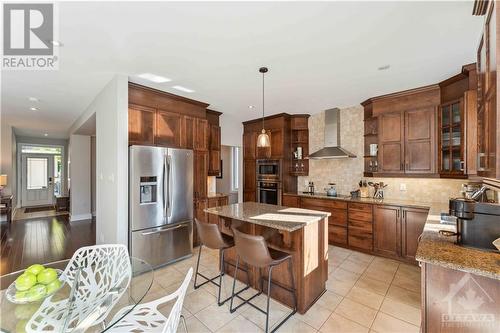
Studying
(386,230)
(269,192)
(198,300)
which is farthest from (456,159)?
(198,300)

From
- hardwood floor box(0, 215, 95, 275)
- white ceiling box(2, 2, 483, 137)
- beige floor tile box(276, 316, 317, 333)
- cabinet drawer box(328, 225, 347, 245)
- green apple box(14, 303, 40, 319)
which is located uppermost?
white ceiling box(2, 2, 483, 137)

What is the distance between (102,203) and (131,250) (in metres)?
1.02

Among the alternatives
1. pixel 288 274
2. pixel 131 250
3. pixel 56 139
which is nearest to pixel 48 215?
pixel 56 139

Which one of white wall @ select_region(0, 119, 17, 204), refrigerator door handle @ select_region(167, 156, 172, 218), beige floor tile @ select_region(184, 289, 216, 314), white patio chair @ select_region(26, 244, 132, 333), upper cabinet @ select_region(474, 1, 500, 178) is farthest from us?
white wall @ select_region(0, 119, 17, 204)

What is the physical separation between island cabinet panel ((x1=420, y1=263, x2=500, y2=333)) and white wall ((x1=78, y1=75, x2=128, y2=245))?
324 centimetres

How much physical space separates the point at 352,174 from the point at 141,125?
4.03m

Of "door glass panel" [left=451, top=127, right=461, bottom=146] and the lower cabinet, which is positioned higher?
"door glass panel" [left=451, top=127, right=461, bottom=146]

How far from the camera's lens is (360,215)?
3832mm

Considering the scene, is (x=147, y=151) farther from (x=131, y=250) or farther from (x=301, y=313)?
(x=301, y=313)

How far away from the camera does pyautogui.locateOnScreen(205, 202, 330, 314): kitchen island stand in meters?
2.26

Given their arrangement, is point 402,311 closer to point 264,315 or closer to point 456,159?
point 264,315

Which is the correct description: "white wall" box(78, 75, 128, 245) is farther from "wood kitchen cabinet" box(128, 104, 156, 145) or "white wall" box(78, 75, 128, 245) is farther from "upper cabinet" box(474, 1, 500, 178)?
"upper cabinet" box(474, 1, 500, 178)

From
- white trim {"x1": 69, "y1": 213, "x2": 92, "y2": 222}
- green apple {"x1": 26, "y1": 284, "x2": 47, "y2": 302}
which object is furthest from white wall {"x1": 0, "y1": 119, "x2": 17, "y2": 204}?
green apple {"x1": 26, "y1": 284, "x2": 47, "y2": 302}

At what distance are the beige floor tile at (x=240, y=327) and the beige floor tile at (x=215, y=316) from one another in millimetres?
48
